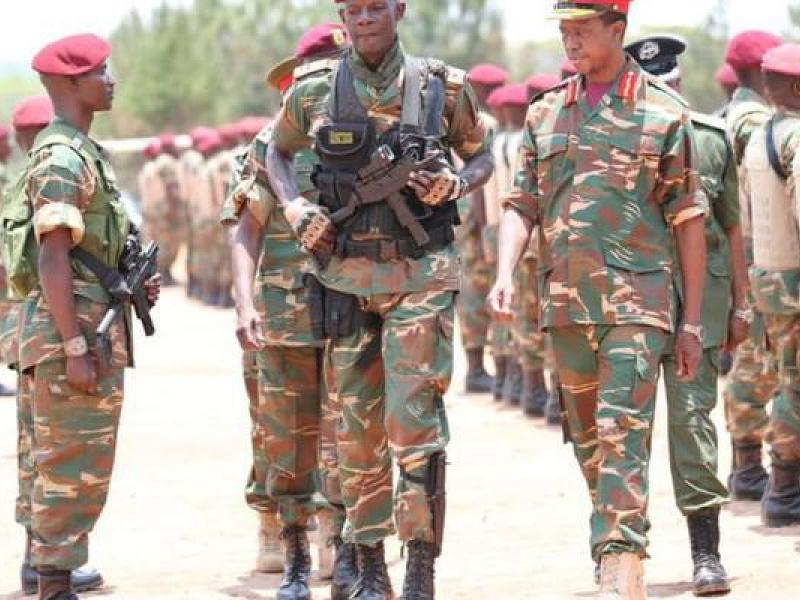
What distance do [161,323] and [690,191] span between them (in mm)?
18906

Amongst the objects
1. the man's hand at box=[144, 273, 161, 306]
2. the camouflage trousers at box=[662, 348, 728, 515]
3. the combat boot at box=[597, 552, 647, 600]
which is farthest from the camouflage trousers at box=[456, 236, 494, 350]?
the combat boot at box=[597, 552, 647, 600]

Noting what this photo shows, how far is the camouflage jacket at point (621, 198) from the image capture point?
7.64 m

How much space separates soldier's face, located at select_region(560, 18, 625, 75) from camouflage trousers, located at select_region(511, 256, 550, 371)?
22.8ft

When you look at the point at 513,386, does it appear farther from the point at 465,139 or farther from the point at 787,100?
the point at 465,139

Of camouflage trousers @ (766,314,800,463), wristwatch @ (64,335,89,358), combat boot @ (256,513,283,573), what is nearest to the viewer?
wristwatch @ (64,335,89,358)

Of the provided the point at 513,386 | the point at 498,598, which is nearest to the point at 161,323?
the point at 513,386

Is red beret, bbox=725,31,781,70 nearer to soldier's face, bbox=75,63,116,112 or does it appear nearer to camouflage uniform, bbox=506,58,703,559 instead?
camouflage uniform, bbox=506,58,703,559

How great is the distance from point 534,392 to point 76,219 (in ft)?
→ 25.0

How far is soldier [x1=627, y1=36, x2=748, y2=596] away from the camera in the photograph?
8.48 m

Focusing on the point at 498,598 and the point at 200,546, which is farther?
the point at 200,546

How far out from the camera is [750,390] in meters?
10.9

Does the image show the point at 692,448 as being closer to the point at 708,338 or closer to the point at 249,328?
the point at 708,338

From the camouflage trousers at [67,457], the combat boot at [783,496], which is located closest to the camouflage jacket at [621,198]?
the camouflage trousers at [67,457]

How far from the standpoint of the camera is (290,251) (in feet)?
28.9
